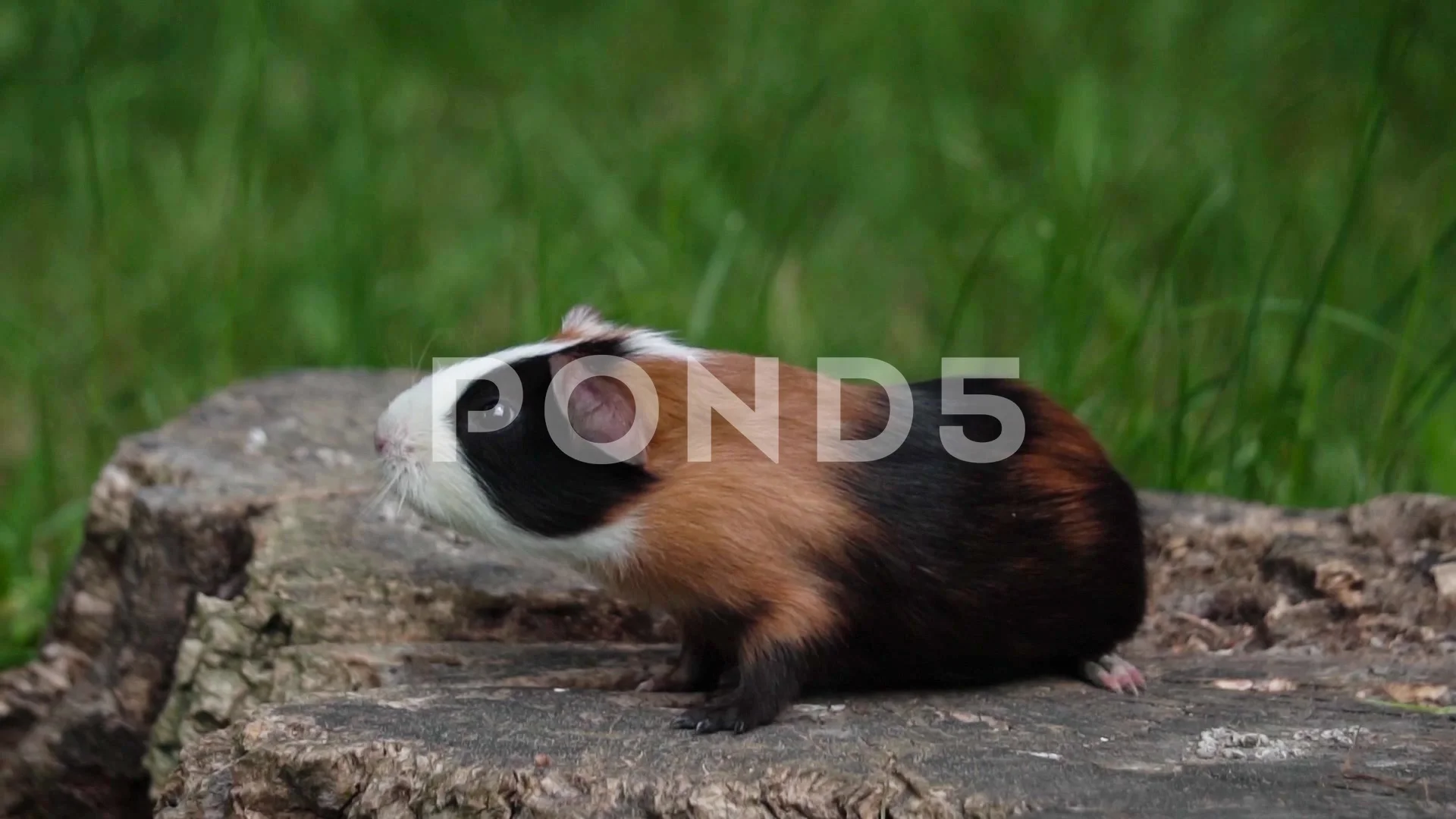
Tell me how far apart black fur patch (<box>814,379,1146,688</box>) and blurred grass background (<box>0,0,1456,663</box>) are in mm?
1275

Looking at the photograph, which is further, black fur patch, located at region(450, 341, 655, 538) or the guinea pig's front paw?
black fur patch, located at region(450, 341, 655, 538)

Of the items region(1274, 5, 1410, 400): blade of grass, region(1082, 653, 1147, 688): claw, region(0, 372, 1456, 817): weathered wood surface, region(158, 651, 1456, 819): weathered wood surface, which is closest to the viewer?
region(158, 651, 1456, 819): weathered wood surface

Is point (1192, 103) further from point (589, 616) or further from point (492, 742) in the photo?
point (492, 742)

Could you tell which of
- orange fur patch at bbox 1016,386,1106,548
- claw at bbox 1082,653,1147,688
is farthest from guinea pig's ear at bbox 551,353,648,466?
claw at bbox 1082,653,1147,688

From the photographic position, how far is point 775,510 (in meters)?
2.75

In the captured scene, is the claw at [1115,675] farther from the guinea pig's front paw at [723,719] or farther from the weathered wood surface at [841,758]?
the guinea pig's front paw at [723,719]

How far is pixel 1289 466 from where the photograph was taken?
4355 mm

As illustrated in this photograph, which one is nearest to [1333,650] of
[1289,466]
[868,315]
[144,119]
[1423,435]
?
[1289,466]

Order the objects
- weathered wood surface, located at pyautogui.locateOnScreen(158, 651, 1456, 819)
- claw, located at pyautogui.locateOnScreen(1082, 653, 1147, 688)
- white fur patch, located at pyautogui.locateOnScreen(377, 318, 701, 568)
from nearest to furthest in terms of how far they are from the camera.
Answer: weathered wood surface, located at pyautogui.locateOnScreen(158, 651, 1456, 819) < white fur patch, located at pyautogui.locateOnScreen(377, 318, 701, 568) < claw, located at pyautogui.locateOnScreen(1082, 653, 1147, 688)

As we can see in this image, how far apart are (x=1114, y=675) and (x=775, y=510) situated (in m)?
0.74

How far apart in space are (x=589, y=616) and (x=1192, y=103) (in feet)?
15.0

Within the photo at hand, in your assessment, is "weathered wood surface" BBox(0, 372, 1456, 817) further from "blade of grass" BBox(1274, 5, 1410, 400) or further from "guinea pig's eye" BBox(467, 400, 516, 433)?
"blade of grass" BBox(1274, 5, 1410, 400)

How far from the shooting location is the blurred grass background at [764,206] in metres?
4.54

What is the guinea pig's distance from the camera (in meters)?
2.74
